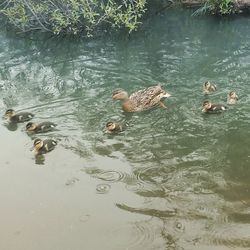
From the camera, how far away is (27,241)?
5141 millimetres

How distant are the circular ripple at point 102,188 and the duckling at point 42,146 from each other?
135 centimetres

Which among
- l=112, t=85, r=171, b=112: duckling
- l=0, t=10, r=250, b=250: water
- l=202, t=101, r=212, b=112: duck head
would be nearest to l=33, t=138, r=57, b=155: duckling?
l=0, t=10, r=250, b=250: water

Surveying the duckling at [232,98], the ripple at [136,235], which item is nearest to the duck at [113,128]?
the duckling at [232,98]

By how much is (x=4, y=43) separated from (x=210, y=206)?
1069 cm

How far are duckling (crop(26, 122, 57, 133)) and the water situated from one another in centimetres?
11

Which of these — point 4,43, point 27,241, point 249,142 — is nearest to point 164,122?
point 249,142

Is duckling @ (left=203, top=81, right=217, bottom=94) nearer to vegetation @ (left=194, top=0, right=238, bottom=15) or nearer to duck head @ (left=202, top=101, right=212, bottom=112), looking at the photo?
duck head @ (left=202, top=101, right=212, bottom=112)

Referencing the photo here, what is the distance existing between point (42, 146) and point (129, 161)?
4.42 ft

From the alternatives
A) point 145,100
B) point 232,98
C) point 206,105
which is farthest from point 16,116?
point 232,98

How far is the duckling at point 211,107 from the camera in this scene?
7.85m

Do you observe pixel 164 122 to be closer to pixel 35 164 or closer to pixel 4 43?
pixel 35 164

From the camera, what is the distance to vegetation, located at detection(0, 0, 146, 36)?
45.5ft

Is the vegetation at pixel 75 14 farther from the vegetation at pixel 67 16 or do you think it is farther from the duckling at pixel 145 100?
the duckling at pixel 145 100

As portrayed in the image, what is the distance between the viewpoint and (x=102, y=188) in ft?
19.7
